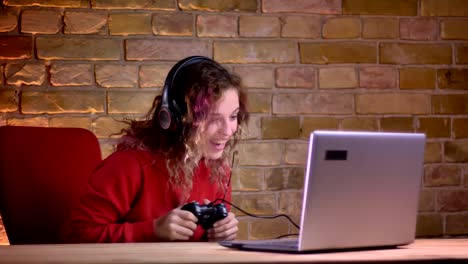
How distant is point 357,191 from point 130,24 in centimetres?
160

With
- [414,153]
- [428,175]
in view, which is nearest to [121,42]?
[428,175]

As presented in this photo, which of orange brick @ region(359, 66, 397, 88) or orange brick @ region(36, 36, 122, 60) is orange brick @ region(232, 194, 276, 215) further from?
orange brick @ region(36, 36, 122, 60)

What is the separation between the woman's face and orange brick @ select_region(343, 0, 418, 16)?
3.32 ft

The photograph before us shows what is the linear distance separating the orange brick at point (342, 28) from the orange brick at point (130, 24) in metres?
0.68

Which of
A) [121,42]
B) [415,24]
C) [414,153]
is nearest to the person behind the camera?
[414,153]

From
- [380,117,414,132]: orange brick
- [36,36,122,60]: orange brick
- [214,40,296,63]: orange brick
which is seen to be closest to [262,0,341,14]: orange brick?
[214,40,296,63]: orange brick

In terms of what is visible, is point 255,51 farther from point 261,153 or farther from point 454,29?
point 454,29

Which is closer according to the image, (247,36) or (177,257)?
(177,257)

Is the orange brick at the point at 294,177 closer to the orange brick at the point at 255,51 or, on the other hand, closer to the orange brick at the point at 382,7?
the orange brick at the point at 255,51

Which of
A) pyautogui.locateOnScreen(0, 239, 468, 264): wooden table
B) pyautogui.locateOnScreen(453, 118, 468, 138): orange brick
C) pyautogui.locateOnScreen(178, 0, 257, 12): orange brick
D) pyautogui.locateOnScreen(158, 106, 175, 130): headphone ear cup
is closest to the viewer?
pyautogui.locateOnScreen(0, 239, 468, 264): wooden table

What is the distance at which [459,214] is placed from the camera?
126 inches

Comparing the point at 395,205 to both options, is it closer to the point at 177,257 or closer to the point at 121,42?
the point at 177,257

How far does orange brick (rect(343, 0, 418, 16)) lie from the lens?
10.3 feet

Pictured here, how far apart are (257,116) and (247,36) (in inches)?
11.8
